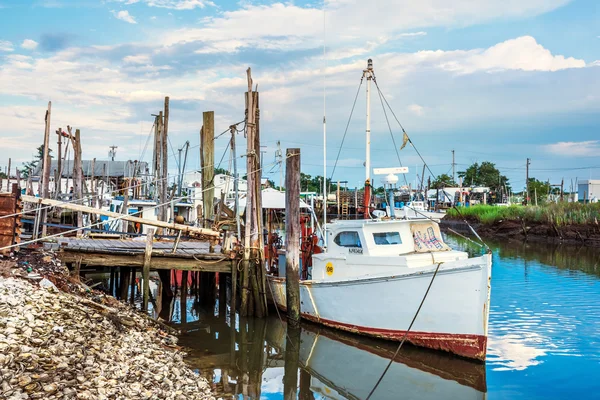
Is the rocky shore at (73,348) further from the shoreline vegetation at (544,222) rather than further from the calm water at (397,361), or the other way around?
the shoreline vegetation at (544,222)

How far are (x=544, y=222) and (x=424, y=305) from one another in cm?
3905

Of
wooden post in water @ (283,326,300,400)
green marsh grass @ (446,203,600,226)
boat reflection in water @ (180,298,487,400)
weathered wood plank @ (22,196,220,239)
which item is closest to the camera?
boat reflection in water @ (180,298,487,400)

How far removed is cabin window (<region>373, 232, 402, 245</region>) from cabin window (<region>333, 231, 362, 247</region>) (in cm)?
52

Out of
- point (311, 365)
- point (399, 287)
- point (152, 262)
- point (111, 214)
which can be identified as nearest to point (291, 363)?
point (311, 365)

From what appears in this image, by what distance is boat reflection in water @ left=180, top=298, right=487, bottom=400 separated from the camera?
39.9 feet

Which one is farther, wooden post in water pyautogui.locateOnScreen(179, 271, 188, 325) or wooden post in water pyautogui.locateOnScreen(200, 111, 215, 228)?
wooden post in water pyautogui.locateOnScreen(200, 111, 215, 228)

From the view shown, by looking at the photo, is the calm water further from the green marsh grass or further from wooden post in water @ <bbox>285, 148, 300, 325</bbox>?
the green marsh grass

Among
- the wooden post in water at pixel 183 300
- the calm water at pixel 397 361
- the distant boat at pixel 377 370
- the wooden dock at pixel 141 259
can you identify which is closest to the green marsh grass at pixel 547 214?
the calm water at pixel 397 361

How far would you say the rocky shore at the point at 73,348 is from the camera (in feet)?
25.4

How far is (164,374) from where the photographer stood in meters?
9.98

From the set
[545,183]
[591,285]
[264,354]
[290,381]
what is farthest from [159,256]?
[545,183]

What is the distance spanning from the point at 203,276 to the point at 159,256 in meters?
4.22

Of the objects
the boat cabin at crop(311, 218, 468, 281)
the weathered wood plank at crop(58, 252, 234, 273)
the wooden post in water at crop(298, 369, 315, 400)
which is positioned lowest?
the wooden post in water at crop(298, 369, 315, 400)

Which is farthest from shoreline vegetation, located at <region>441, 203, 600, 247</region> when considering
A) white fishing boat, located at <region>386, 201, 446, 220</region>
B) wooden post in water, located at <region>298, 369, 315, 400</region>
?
wooden post in water, located at <region>298, 369, 315, 400</region>
